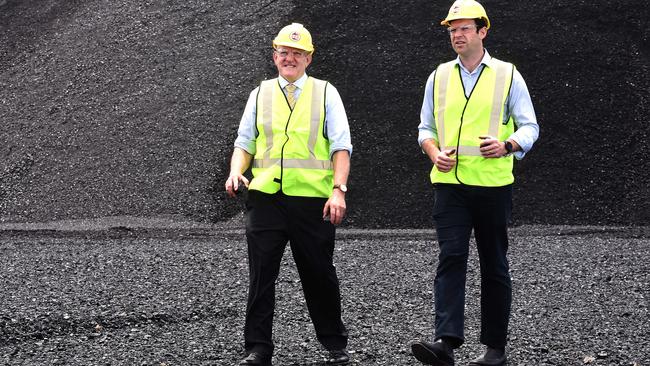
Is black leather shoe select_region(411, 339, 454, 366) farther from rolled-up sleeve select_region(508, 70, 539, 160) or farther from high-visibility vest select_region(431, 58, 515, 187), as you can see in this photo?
rolled-up sleeve select_region(508, 70, 539, 160)

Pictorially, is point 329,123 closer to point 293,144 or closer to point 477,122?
point 293,144

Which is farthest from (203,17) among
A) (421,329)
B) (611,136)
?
(421,329)

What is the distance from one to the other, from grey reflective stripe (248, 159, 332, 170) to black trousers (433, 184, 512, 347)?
0.64 m

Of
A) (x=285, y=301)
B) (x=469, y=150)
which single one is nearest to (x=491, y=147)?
(x=469, y=150)

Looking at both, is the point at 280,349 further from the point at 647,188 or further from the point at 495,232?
the point at 647,188

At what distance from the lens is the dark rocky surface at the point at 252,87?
13.1 meters

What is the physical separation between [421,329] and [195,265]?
3.08 metres

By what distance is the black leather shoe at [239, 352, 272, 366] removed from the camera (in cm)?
516

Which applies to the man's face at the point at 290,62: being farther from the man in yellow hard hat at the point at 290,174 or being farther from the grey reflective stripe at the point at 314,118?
the grey reflective stripe at the point at 314,118

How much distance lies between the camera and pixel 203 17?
18.2 meters

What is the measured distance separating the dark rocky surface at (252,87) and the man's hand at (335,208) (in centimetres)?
721

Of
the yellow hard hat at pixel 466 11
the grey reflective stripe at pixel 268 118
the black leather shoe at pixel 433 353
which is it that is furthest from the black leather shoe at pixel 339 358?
the yellow hard hat at pixel 466 11

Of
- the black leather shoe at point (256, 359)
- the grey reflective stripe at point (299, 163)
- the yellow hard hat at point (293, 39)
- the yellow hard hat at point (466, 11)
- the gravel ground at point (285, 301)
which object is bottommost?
the gravel ground at point (285, 301)

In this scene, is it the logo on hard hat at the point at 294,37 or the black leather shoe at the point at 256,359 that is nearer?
the black leather shoe at the point at 256,359
